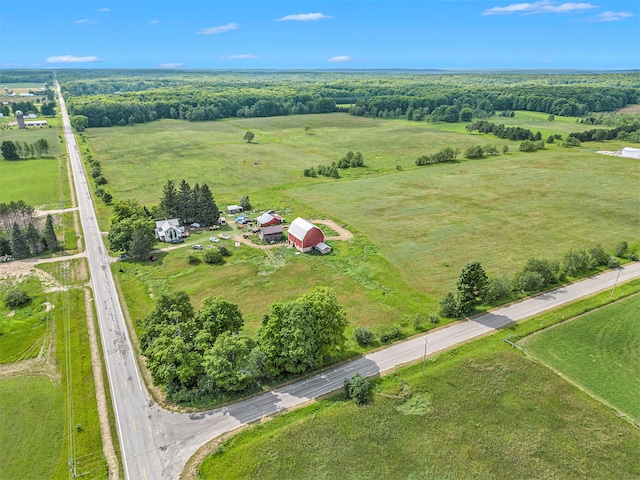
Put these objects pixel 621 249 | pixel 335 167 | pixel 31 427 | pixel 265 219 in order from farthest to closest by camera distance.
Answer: pixel 335 167, pixel 265 219, pixel 621 249, pixel 31 427

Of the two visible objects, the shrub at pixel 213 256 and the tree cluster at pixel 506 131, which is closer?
the shrub at pixel 213 256

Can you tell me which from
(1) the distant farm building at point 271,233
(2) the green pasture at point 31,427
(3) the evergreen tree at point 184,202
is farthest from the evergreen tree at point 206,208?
(2) the green pasture at point 31,427

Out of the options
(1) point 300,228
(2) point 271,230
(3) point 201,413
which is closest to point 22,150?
(2) point 271,230

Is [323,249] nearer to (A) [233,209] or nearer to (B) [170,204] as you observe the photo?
(A) [233,209]

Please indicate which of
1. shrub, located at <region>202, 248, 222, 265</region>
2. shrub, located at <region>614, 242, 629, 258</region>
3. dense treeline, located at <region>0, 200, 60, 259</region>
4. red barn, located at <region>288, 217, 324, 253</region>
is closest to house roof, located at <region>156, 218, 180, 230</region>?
shrub, located at <region>202, 248, 222, 265</region>

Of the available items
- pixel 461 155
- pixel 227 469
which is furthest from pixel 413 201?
pixel 227 469

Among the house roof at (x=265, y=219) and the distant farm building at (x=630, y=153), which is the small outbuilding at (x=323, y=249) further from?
the distant farm building at (x=630, y=153)
